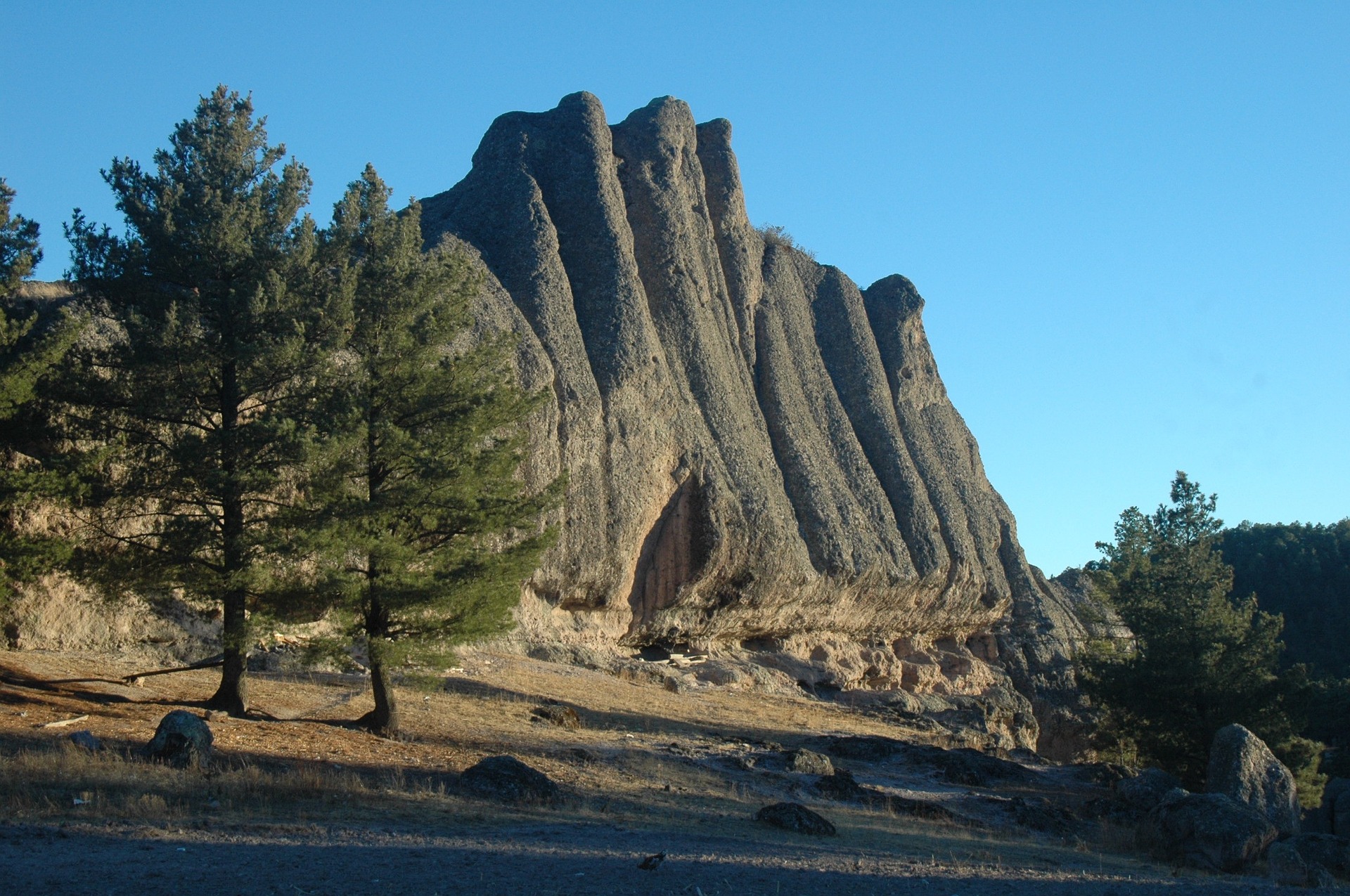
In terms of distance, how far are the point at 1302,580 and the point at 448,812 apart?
72.3 meters

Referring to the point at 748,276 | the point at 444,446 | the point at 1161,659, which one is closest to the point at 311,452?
the point at 444,446

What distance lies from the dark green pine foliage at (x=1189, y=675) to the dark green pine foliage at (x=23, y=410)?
2136 centimetres

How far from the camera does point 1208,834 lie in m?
14.1

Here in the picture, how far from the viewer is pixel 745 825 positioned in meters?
12.9

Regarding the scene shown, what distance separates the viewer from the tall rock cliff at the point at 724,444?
2886cm

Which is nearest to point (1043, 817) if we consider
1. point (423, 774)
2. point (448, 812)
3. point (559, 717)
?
point (559, 717)

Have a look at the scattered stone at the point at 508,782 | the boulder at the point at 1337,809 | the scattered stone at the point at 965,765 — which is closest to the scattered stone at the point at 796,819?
the scattered stone at the point at 508,782

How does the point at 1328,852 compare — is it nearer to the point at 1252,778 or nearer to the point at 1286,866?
the point at 1286,866

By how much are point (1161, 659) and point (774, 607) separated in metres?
10.9

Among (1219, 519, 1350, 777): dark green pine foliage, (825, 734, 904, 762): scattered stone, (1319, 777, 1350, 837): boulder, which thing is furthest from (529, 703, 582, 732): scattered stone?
(1219, 519, 1350, 777): dark green pine foliage

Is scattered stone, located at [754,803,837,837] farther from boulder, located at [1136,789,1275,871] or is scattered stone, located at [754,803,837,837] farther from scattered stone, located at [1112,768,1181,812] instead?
scattered stone, located at [1112,768,1181,812]

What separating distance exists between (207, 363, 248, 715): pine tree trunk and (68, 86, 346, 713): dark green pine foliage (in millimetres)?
22

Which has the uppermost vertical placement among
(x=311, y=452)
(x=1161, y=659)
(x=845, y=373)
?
(x=845, y=373)

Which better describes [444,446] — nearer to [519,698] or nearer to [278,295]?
[278,295]
